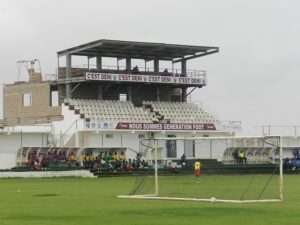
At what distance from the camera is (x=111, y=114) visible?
243 feet

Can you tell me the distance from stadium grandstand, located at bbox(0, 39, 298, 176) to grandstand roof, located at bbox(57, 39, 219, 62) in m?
0.10

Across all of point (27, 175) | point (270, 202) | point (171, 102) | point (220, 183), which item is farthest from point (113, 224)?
point (171, 102)

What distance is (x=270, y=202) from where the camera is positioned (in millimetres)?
29375

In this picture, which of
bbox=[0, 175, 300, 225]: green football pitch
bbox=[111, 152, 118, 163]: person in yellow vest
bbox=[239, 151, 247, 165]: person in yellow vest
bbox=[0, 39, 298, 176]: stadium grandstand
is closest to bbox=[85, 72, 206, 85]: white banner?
bbox=[0, 39, 298, 176]: stadium grandstand

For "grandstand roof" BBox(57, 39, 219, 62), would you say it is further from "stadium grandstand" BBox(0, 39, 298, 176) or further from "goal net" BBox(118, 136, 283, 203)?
"goal net" BBox(118, 136, 283, 203)

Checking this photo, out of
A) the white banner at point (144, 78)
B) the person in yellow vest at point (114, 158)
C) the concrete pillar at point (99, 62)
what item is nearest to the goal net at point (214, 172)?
the person in yellow vest at point (114, 158)

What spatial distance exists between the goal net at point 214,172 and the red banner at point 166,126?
1592 millimetres

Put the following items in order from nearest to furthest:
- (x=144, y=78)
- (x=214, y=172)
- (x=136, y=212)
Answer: (x=136, y=212) → (x=214, y=172) → (x=144, y=78)

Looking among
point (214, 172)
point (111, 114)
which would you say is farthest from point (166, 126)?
point (214, 172)

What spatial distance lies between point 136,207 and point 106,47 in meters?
49.7

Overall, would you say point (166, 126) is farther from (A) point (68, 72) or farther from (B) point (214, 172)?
(B) point (214, 172)

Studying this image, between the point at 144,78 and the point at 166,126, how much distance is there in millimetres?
6134

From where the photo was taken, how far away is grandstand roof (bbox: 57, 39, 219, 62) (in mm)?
74250

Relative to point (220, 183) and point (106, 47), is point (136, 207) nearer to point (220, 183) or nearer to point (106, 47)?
point (220, 183)
